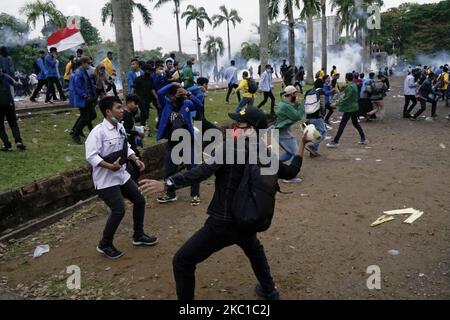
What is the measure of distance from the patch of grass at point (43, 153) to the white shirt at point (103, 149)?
2.01 metres

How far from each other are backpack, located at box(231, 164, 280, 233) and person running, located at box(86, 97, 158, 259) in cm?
171

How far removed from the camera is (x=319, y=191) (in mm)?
6695

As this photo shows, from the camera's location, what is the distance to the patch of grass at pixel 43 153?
19.8 feet

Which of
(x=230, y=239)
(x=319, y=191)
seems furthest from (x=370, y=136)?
(x=230, y=239)

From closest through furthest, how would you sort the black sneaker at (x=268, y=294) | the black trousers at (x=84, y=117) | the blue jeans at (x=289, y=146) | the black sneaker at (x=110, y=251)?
the black sneaker at (x=268, y=294)
the black sneaker at (x=110, y=251)
the blue jeans at (x=289, y=146)
the black trousers at (x=84, y=117)

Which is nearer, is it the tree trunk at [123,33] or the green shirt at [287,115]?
the green shirt at [287,115]

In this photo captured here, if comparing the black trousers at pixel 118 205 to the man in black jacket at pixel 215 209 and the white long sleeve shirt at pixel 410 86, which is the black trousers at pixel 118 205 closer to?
the man in black jacket at pixel 215 209

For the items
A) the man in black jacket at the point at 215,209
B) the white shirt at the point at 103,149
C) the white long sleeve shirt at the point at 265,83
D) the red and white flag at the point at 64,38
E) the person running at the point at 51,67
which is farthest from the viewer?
the white long sleeve shirt at the point at 265,83

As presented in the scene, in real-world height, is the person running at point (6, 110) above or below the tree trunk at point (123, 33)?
below

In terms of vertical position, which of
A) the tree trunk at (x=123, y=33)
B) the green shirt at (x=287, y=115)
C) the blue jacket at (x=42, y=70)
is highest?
the tree trunk at (x=123, y=33)

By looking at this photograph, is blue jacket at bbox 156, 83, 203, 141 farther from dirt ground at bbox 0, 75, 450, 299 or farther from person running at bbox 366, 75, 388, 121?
person running at bbox 366, 75, 388, 121

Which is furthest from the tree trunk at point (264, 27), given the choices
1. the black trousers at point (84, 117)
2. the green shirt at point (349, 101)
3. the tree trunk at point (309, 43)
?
A: the black trousers at point (84, 117)

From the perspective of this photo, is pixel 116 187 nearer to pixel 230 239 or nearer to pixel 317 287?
pixel 230 239

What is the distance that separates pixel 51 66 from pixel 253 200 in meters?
10.2
